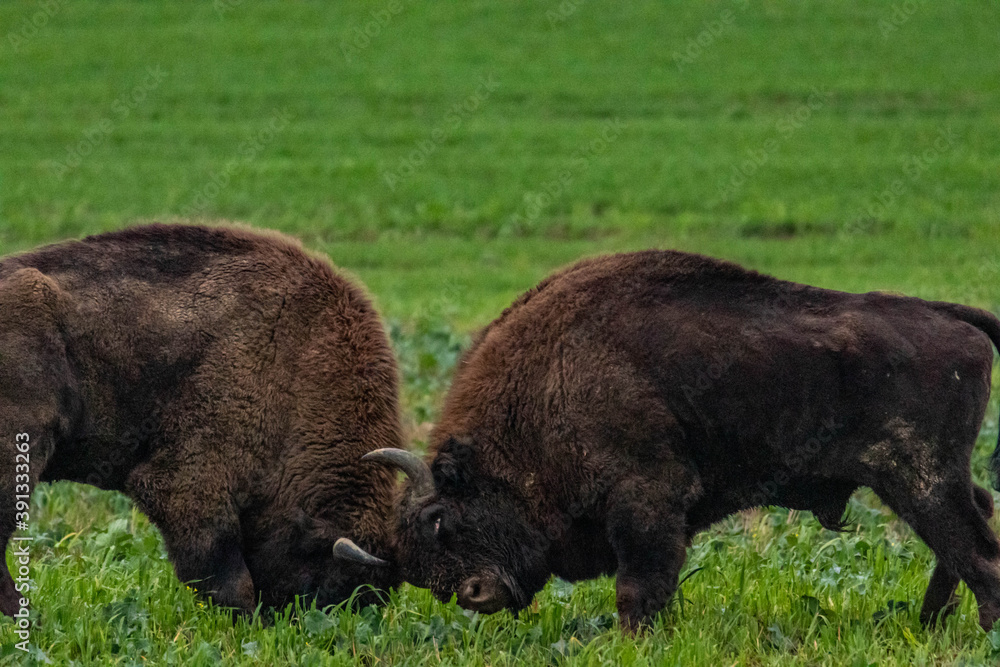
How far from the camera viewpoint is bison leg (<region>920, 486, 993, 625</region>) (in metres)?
6.48

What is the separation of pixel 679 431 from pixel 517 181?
2078cm

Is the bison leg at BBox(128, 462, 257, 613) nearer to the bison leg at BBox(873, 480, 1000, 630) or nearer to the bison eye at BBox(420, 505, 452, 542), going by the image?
the bison eye at BBox(420, 505, 452, 542)

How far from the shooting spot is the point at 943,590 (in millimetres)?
6578

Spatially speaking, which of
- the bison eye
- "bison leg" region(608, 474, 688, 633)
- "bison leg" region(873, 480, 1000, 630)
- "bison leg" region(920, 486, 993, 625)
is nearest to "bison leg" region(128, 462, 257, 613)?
the bison eye

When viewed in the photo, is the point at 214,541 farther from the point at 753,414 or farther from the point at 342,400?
the point at 753,414

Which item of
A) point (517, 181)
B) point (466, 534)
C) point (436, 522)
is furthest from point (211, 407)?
point (517, 181)

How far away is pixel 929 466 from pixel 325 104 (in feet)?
92.4

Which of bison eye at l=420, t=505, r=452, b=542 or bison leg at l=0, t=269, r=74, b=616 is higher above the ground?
bison leg at l=0, t=269, r=74, b=616

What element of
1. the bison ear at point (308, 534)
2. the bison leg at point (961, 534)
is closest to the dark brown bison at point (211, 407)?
the bison ear at point (308, 534)

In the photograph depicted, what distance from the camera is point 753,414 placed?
6438 millimetres

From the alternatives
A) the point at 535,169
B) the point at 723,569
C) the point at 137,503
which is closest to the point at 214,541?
the point at 137,503

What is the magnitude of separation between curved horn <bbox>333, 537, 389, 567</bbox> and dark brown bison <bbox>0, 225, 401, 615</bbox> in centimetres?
28

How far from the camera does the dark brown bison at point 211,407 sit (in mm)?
6773

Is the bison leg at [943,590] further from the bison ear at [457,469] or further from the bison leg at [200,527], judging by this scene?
the bison leg at [200,527]
